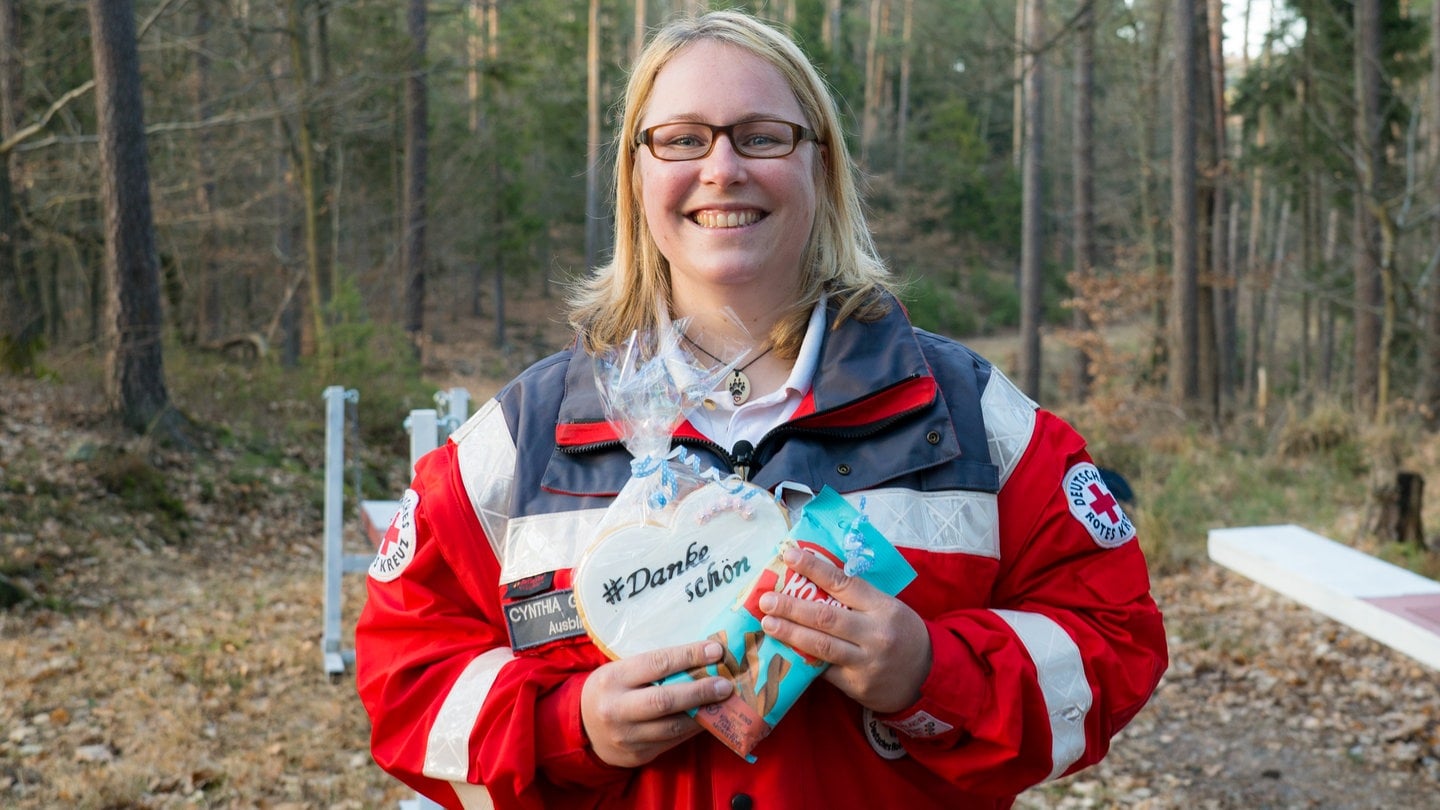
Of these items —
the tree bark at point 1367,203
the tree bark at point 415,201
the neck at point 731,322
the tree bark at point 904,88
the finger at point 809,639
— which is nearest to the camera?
the finger at point 809,639

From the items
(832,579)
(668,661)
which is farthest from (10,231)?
(832,579)

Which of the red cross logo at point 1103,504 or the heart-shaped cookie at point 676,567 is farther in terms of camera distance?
the red cross logo at point 1103,504

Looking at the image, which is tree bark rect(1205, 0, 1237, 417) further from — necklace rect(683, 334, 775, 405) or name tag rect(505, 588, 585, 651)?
name tag rect(505, 588, 585, 651)

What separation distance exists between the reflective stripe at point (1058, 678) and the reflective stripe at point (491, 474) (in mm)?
794

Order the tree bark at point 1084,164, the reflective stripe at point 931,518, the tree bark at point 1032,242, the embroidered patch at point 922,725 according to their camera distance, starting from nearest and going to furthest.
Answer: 1. the embroidered patch at point 922,725
2. the reflective stripe at point 931,518
3. the tree bark at point 1084,164
4. the tree bark at point 1032,242

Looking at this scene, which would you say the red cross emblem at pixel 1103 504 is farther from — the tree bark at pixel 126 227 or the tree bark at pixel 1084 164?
the tree bark at pixel 1084 164

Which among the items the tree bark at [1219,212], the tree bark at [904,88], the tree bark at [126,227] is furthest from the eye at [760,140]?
the tree bark at [904,88]

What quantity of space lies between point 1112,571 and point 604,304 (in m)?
1.00

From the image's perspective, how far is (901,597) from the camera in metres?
1.84

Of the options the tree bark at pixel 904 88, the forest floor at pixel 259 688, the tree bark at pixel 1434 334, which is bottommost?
the forest floor at pixel 259 688

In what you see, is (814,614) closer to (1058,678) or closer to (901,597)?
(901,597)

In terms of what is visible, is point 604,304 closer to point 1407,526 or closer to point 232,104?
point 1407,526

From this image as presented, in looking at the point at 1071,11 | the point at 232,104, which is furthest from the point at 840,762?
the point at 1071,11

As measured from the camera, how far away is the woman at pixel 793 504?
1760 mm
